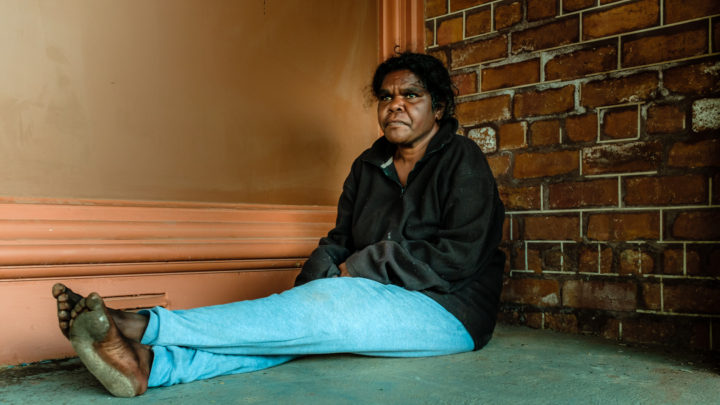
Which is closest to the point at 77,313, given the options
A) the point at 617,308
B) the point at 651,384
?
the point at 651,384

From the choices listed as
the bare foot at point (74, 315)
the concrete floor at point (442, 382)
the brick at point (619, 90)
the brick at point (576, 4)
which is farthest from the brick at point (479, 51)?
the bare foot at point (74, 315)

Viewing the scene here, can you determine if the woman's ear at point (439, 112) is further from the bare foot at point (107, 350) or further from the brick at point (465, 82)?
the bare foot at point (107, 350)

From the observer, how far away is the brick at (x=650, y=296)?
178cm

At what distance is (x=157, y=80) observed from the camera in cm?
185

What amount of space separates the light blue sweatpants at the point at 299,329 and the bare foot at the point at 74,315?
0.02 m

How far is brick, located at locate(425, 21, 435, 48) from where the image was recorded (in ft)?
7.89

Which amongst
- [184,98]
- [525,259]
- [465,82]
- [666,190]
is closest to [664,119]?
[666,190]

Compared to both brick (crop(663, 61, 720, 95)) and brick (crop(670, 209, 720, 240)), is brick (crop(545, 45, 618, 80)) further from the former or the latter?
Answer: brick (crop(670, 209, 720, 240))

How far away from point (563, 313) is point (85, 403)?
1.57 m

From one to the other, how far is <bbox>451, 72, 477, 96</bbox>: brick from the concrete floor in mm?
1103

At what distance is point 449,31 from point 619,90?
0.78 meters

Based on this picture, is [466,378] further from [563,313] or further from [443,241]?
[563,313]

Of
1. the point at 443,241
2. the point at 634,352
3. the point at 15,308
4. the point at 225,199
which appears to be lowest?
the point at 634,352

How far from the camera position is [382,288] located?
1.50 meters
